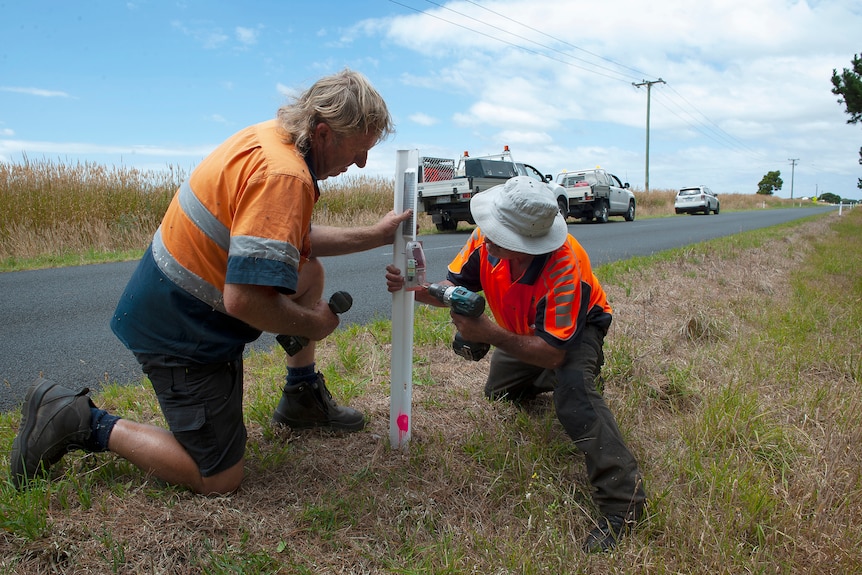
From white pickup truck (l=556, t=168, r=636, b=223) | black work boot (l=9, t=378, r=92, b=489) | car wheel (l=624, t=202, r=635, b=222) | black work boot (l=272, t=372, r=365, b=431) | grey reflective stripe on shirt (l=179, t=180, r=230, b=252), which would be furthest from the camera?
car wheel (l=624, t=202, r=635, b=222)

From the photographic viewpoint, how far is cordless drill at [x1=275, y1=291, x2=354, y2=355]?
2422 millimetres

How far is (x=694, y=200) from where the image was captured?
118 ft

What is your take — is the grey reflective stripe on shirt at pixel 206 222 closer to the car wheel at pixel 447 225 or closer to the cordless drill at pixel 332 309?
the cordless drill at pixel 332 309

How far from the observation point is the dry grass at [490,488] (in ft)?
6.81

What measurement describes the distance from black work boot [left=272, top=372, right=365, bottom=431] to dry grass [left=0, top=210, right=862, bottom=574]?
0.06 metres

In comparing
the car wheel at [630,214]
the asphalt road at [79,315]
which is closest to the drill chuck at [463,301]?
the asphalt road at [79,315]

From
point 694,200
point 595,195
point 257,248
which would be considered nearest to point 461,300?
point 257,248

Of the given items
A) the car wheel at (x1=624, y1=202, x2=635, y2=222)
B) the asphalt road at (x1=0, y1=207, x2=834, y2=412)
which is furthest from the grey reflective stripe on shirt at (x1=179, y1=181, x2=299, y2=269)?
the car wheel at (x1=624, y1=202, x2=635, y2=222)

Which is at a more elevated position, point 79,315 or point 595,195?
point 595,195

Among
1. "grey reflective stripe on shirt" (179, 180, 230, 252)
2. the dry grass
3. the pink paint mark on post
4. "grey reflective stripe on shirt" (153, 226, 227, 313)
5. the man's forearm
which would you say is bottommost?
the dry grass

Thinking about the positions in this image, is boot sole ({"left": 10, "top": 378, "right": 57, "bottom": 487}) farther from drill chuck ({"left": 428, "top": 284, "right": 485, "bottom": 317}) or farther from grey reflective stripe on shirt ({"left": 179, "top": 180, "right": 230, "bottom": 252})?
drill chuck ({"left": 428, "top": 284, "right": 485, "bottom": 317})

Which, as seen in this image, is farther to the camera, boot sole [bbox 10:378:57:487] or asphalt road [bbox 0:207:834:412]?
asphalt road [bbox 0:207:834:412]

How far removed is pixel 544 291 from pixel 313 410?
1.26 metres

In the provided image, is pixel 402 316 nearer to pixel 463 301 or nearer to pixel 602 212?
pixel 463 301
